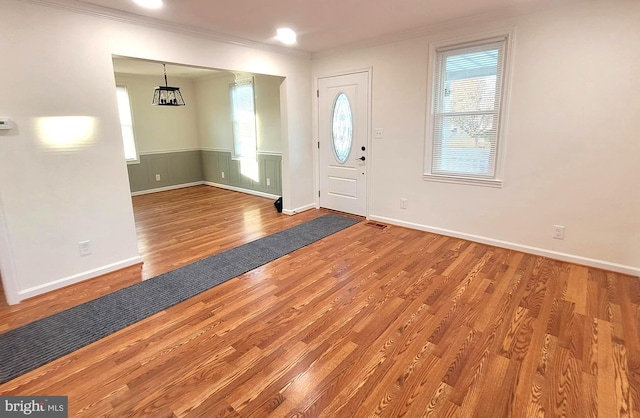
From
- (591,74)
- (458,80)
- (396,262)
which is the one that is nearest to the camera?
(591,74)

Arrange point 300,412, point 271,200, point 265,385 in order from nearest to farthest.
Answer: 1. point 300,412
2. point 265,385
3. point 271,200

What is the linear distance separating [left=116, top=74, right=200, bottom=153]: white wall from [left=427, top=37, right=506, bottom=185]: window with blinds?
5.20m

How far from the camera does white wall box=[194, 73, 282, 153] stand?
607 cm

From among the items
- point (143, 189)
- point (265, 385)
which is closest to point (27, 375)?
point (265, 385)

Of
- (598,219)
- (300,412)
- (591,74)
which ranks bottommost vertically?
(300,412)

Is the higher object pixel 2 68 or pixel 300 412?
pixel 2 68

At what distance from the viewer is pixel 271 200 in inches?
252

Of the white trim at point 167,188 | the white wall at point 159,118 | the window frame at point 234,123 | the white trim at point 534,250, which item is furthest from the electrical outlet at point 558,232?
the white trim at point 167,188

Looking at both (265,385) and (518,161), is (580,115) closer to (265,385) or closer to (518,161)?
(518,161)

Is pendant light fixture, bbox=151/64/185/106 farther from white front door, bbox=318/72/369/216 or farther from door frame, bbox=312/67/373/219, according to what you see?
white front door, bbox=318/72/369/216

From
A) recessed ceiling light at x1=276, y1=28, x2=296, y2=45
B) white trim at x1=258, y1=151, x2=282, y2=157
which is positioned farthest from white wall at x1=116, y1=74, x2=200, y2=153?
recessed ceiling light at x1=276, y1=28, x2=296, y2=45

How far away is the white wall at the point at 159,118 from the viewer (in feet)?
22.0

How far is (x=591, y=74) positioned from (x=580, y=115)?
0.36 metres

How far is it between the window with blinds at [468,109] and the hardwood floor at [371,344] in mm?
1083
